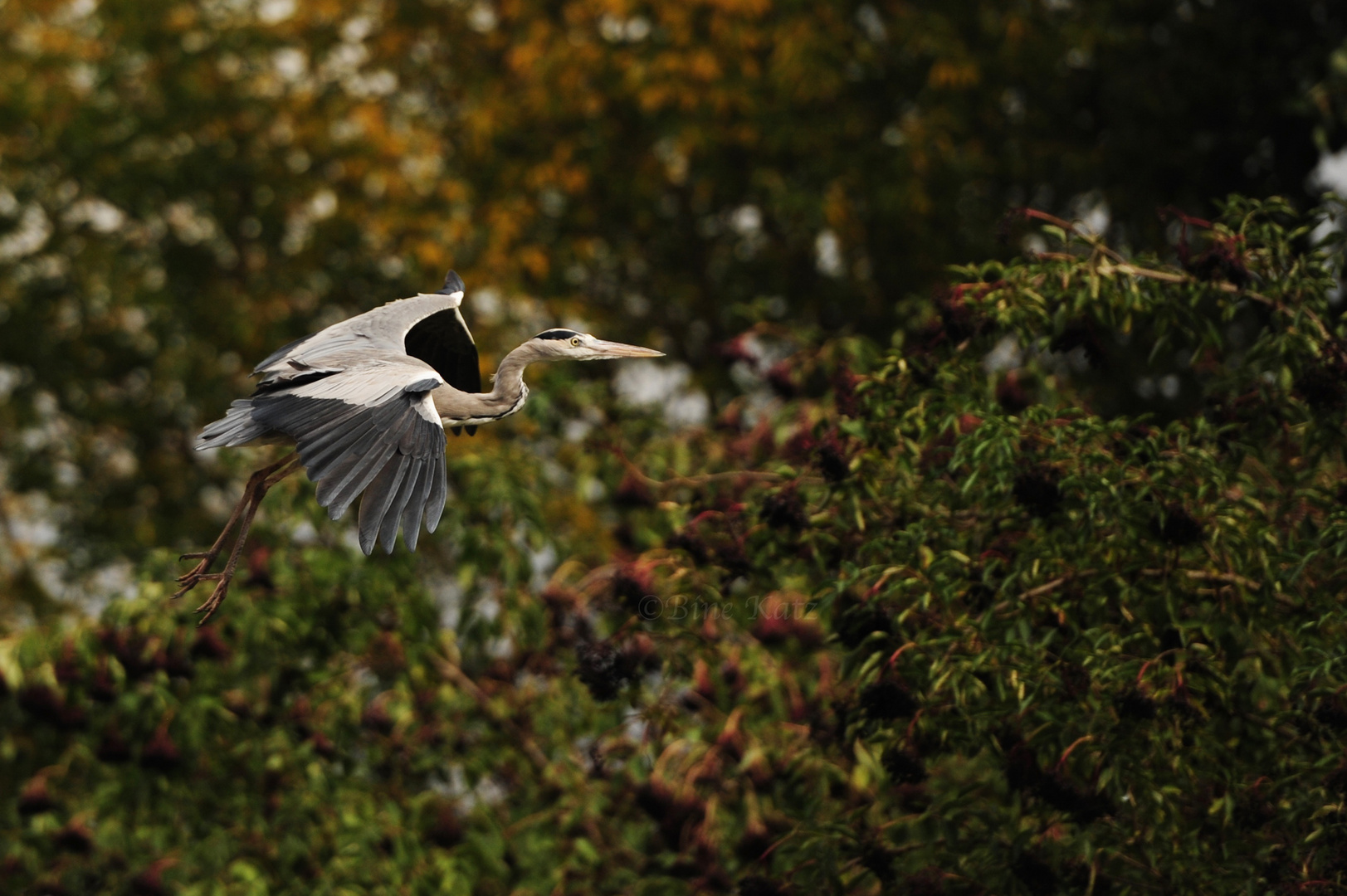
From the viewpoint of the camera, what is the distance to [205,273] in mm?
14742

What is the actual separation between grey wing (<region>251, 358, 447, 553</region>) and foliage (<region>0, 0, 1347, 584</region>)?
6.22 meters

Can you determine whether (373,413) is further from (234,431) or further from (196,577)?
(196,577)

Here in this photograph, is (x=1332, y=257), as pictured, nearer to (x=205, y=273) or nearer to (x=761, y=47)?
(x=761, y=47)

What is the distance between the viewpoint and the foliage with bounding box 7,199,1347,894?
4.82 m

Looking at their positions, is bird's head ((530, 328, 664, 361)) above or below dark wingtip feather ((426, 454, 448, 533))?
below

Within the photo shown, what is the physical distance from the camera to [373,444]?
434 centimetres

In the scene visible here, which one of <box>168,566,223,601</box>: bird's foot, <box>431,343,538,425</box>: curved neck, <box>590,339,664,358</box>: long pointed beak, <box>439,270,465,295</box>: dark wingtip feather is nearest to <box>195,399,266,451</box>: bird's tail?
<box>168,566,223,601</box>: bird's foot

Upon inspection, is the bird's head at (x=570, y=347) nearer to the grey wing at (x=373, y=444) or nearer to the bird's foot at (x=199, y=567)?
the grey wing at (x=373, y=444)

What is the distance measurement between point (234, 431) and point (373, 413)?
0.45 meters

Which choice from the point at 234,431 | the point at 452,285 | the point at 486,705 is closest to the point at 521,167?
the point at 486,705

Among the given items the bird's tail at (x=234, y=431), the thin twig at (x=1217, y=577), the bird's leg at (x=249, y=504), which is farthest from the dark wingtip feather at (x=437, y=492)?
the thin twig at (x=1217, y=577)

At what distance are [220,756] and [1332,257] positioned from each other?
4.66 meters

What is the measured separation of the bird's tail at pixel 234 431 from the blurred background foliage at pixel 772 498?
132 cm

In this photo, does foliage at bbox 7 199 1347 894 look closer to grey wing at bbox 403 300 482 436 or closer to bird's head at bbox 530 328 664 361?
bird's head at bbox 530 328 664 361
